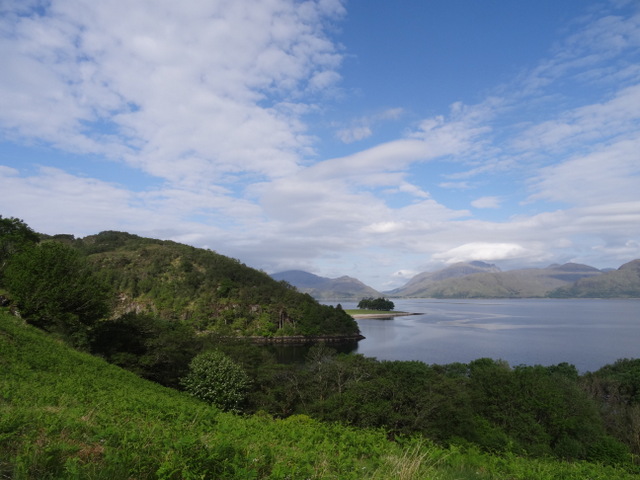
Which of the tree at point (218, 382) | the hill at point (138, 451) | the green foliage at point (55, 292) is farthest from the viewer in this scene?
the green foliage at point (55, 292)

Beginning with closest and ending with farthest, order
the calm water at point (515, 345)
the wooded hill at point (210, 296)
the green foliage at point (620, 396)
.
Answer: the green foliage at point (620, 396)
the calm water at point (515, 345)
the wooded hill at point (210, 296)

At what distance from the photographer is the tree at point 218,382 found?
25797 mm

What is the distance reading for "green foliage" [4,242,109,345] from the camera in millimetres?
25922

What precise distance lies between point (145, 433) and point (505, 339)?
87.7 m

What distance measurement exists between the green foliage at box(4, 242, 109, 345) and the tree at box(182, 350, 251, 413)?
342 inches

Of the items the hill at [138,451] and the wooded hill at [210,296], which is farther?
the wooded hill at [210,296]

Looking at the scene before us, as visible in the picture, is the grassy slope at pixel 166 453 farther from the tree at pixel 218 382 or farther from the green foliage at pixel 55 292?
the green foliage at pixel 55 292

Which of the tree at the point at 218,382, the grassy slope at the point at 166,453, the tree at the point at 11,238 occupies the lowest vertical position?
the tree at the point at 218,382

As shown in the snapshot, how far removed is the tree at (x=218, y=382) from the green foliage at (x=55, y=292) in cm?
868

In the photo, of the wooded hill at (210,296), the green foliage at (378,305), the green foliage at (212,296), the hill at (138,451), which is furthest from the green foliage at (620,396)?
the green foliage at (378,305)

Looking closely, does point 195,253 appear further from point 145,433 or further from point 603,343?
point 145,433

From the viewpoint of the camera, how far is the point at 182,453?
473 cm

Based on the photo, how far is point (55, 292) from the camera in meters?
26.5

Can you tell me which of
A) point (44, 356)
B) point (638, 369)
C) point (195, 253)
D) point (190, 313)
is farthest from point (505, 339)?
point (195, 253)
